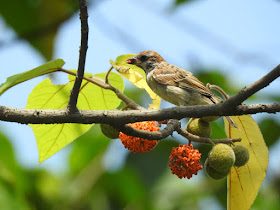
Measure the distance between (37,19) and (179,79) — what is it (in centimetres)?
201

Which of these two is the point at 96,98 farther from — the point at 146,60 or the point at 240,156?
the point at 240,156

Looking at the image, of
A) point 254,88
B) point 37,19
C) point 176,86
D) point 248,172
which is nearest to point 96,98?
point 176,86

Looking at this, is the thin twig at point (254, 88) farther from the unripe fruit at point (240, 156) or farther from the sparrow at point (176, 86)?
the sparrow at point (176, 86)

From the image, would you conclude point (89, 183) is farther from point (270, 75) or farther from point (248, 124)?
point (270, 75)

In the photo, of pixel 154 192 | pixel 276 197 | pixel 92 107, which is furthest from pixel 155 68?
pixel 276 197

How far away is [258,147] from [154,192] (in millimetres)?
1691

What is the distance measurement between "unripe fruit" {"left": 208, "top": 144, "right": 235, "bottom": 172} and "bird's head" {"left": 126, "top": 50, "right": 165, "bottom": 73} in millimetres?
939

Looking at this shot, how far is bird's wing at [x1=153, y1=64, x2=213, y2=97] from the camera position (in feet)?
9.45

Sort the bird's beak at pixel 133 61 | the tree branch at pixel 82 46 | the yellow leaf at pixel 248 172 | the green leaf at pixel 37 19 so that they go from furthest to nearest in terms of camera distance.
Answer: the green leaf at pixel 37 19 → the bird's beak at pixel 133 61 → the yellow leaf at pixel 248 172 → the tree branch at pixel 82 46

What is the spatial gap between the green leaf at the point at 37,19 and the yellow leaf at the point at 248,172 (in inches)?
93.6

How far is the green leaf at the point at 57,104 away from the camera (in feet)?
8.57

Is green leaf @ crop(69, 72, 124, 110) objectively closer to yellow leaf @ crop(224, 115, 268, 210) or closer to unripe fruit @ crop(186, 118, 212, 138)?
unripe fruit @ crop(186, 118, 212, 138)

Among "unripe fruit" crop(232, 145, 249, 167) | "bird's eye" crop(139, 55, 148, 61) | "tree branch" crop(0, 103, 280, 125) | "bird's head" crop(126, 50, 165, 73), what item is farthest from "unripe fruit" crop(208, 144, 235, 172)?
"bird's eye" crop(139, 55, 148, 61)

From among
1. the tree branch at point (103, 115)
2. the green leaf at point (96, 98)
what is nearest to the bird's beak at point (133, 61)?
the green leaf at point (96, 98)
